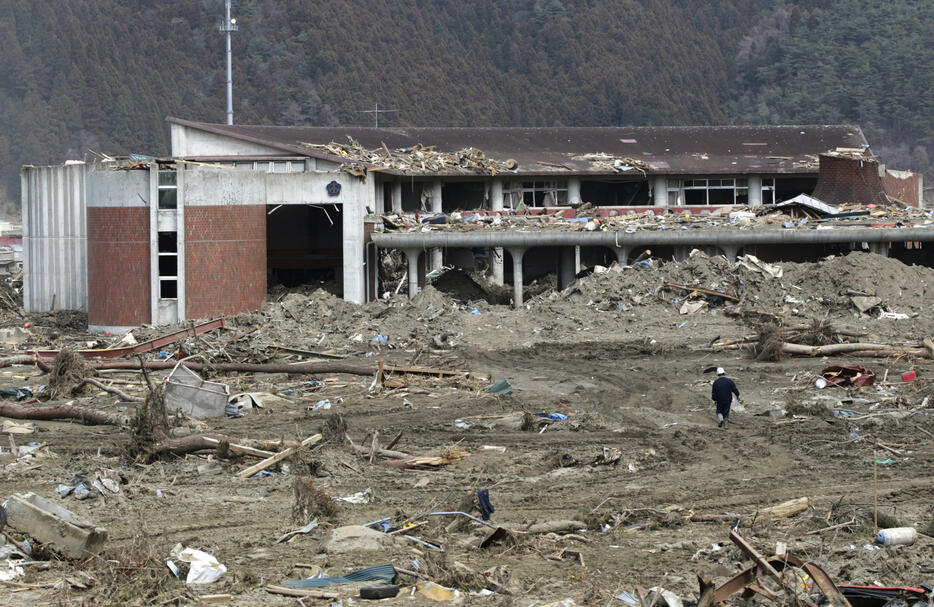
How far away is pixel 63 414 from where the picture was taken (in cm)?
1745

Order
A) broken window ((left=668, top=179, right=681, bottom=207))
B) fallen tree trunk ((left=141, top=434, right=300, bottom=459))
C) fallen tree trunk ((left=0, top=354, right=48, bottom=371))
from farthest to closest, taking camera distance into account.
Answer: broken window ((left=668, top=179, right=681, bottom=207)) → fallen tree trunk ((left=0, top=354, right=48, bottom=371)) → fallen tree trunk ((left=141, top=434, right=300, bottom=459))

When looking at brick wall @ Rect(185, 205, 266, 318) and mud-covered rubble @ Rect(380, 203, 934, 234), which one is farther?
mud-covered rubble @ Rect(380, 203, 934, 234)

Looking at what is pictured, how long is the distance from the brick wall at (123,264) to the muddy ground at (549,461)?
8.28 ft

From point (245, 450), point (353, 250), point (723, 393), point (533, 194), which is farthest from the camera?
point (533, 194)

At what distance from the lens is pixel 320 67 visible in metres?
87.3

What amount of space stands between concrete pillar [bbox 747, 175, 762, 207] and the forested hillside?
44531 mm

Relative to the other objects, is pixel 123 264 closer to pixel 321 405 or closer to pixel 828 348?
pixel 321 405

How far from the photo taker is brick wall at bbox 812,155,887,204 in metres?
35.7

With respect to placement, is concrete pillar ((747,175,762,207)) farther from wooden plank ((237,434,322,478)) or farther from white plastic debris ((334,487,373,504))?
white plastic debris ((334,487,373,504))

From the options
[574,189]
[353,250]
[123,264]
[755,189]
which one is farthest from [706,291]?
[123,264]

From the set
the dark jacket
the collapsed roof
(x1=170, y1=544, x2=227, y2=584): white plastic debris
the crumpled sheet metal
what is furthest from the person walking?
the collapsed roof

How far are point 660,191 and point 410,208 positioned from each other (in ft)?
29.0

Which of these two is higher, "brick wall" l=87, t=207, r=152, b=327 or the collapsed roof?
the collapsed roof

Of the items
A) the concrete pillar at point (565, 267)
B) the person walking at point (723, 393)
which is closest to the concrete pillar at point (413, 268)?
the concrete pillar at point (565, 267)
